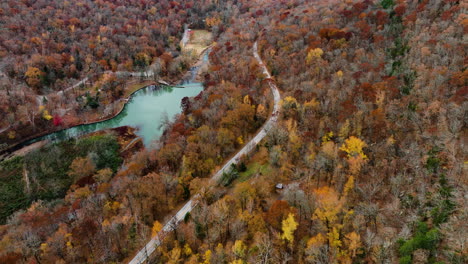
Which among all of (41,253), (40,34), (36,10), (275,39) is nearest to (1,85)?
(40,34)

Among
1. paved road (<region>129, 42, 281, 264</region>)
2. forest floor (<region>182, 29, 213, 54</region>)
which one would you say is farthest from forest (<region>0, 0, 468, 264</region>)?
forest floor (<region>182, 29, 213, 54</region>)

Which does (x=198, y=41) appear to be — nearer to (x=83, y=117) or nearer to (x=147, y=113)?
(x=147, y=113)

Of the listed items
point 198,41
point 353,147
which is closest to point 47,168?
point 353,147

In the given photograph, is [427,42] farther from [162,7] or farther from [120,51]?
[162,7]

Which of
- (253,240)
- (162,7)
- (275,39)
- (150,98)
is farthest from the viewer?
(162,7)

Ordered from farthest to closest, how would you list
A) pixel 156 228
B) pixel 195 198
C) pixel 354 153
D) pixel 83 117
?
pixel 83 117 → pixel 195 198 → pixel 354 153 → pixel 156 228

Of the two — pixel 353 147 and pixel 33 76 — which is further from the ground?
pixel 353 147

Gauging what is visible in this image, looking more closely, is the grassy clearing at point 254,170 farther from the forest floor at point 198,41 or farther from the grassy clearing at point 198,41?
the forest floor at point 198,41
